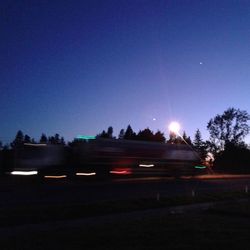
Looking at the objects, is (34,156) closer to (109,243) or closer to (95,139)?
(95,139)

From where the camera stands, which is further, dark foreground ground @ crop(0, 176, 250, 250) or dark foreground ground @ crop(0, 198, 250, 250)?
dark foreground ground @ crop(0, 176, 250, 250)

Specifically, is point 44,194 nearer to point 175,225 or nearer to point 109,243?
point 175,225

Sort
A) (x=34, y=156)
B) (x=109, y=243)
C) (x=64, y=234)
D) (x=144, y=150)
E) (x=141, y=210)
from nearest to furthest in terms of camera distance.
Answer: (x=109, y=243) < (x=64, y=234) < (x=141, y=210) < (x=34, y=156) < (x=144, y=150)

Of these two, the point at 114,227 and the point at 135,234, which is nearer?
the point at 135,234

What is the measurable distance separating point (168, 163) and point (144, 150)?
3533mm

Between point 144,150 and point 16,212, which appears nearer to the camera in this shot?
point 16,212

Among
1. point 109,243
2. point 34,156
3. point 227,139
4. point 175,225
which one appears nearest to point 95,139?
point 34,156

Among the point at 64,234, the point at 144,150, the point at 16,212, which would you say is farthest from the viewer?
the point at 144,150

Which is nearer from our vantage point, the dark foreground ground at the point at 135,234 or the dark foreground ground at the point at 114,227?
the dark foreground ground at the point at 135,234

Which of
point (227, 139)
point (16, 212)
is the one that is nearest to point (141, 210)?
point (16, 212)

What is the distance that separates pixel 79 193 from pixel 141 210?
7.39 m

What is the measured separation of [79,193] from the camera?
27.6m

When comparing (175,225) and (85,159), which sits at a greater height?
(85,159)

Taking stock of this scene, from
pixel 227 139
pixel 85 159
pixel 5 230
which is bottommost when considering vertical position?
pixel 5 230
